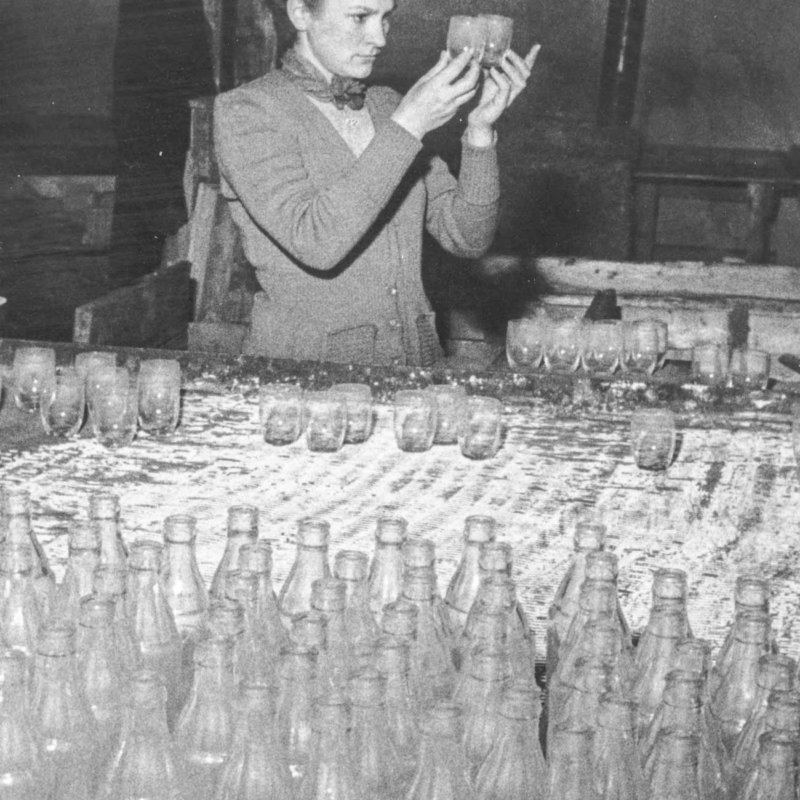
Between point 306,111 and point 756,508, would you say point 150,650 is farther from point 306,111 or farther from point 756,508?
point 306,111

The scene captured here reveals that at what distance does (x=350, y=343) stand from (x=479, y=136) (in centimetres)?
55

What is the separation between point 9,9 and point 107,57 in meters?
0.76

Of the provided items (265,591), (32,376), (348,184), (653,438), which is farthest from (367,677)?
(348,184)

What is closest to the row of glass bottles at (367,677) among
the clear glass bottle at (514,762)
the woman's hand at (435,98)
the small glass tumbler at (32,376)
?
the clear glass bottle at (514,762)

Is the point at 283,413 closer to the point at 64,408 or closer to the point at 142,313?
the point at 64,408

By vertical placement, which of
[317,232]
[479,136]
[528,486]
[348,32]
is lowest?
[528,486]

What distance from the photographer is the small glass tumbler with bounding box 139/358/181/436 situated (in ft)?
7.14

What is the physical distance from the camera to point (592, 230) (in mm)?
8000

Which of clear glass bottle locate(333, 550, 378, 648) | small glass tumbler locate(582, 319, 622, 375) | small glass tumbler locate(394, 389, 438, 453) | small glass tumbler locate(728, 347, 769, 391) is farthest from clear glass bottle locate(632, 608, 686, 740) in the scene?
small glass tumbler locate(582, 319, 622, 375)

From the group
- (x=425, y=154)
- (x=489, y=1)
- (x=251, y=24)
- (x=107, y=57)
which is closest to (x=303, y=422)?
(x=425, y=154)

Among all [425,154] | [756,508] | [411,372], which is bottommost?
[756,508]

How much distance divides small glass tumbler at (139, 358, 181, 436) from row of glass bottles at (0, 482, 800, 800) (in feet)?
1.22

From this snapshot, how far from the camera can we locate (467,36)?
2932 millimetres

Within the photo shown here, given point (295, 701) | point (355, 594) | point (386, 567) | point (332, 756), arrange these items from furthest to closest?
1. point (386, 567)
2. point (355, 594)
3. point (295, 701)
4. point (332, 756)
